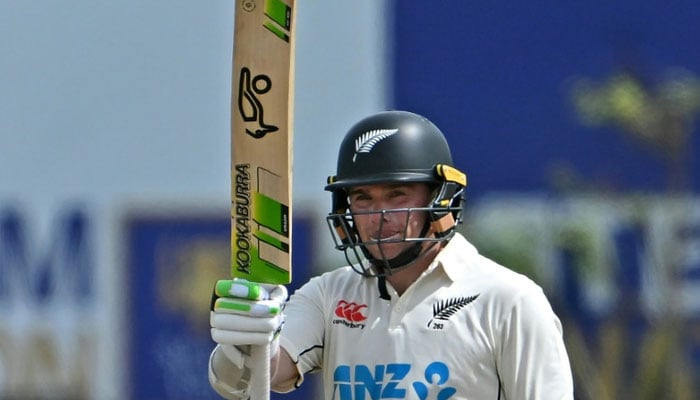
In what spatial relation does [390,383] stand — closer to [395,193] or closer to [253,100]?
[395,193]

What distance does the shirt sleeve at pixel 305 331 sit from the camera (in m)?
3.44

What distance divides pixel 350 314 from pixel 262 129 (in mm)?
430

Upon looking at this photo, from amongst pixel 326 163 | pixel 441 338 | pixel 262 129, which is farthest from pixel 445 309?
pixel 326 163

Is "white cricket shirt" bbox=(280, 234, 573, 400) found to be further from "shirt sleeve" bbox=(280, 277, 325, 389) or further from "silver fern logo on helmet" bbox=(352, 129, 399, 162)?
"silver fern logo on helmet" bbox=(352, 129, 399, 162)

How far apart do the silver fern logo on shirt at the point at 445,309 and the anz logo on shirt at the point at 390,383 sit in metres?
0.09

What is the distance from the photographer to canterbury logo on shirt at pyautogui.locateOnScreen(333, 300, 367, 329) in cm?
338

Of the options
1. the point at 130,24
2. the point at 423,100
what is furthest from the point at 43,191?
the point at 423,100

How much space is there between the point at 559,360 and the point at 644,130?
4.73m

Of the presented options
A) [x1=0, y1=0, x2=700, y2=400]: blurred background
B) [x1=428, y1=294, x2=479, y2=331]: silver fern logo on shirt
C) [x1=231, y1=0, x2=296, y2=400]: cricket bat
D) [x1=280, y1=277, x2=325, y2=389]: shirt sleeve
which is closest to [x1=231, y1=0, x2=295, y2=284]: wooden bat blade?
[x1=231, y1=0, x2=296, y2=400]: cricket bat

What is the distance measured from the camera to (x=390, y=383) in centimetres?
328

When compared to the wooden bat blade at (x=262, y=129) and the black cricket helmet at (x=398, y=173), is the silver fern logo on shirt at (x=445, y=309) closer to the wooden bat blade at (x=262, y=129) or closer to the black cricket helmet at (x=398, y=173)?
the black cricket helmet at (x=398, y=173)

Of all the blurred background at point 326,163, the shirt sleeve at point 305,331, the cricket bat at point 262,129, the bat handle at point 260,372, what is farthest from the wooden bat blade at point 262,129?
the blurred background at point 326,163

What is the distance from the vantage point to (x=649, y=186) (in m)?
7.83

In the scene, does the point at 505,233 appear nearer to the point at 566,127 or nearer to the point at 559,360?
the point at 566,127
